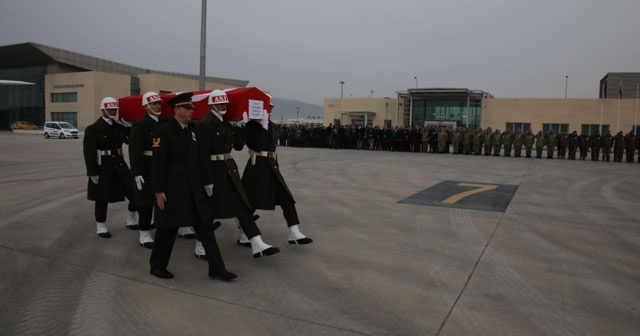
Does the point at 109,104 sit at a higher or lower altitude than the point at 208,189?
higher

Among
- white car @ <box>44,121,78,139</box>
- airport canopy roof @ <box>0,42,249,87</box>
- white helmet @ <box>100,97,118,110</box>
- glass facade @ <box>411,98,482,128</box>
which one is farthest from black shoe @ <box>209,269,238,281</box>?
airport canopy roof @ <box>0,42,249,87</box>

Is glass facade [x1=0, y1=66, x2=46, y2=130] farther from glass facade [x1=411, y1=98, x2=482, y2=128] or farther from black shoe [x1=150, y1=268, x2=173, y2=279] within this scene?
black shoe [x1=150, y1=268, x2=173, y2=279]

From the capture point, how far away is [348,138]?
2934 centimetres

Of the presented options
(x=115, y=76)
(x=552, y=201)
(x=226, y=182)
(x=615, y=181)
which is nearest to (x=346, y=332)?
(x=226, y=182)

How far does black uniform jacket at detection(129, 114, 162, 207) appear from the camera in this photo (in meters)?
5.46

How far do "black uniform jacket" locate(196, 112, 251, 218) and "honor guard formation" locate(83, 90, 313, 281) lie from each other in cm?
1

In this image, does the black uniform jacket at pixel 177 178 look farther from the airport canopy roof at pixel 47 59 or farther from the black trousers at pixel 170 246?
the airport canopy roof at pixel 47 59

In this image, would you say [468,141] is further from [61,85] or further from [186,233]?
[61,85]

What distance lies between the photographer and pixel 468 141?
25.3 meters

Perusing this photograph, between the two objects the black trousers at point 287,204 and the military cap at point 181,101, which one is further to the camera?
the black trousers at point 287,204

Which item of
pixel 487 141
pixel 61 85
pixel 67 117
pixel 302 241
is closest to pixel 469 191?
pixel 302 241

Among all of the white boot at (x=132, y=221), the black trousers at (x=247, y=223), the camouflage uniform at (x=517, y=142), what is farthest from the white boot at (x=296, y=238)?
the camouflage uniform at (x=517, y=142)

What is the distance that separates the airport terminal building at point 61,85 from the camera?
6372 centimetres

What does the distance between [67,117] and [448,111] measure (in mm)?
→ 52381
